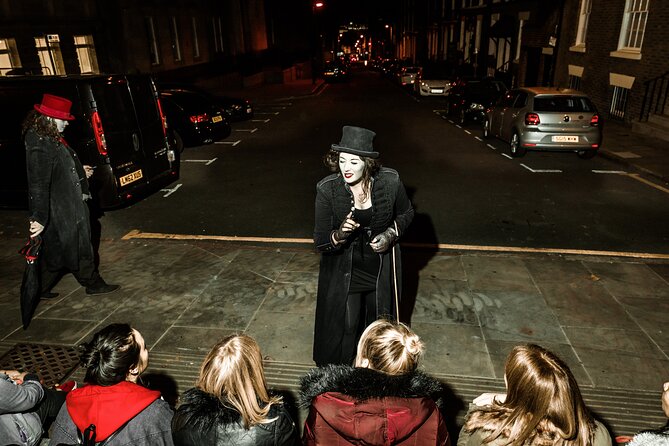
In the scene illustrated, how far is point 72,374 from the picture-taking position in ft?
13.3

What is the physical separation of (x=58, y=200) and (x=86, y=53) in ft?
59.0

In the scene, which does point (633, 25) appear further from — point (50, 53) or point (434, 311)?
point (50, 53)

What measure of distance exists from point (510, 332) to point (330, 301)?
2175 mm

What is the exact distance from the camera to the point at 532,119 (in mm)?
11133

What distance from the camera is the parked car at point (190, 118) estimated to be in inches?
521

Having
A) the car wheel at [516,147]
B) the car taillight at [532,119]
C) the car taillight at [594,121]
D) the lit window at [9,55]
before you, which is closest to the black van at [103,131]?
the car taillight at [532,119]

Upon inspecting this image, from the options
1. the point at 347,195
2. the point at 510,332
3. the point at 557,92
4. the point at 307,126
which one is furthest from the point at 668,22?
the point at 347,195

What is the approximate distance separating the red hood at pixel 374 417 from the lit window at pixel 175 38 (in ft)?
91.4

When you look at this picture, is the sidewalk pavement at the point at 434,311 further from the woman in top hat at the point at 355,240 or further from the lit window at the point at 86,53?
the lit window at the point at 86,53

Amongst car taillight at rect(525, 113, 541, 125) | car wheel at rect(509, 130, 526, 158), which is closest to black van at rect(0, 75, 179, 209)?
car taillight at rect(525, 113, 541, 125)

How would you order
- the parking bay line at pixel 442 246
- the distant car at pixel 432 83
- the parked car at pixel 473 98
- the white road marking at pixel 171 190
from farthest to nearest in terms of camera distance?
1. the distant car at pixel 432 83
2. the parked car at pixel 473 98
3. the white road marking at pixel 171 190
4. the parking bay line at pixel 442 246

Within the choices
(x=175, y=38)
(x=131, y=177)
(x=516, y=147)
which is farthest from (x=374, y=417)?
(x=175, y=38)

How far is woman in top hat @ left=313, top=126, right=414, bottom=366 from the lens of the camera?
324cm

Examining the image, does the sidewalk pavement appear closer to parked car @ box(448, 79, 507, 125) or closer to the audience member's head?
Answer: the audience member's head
